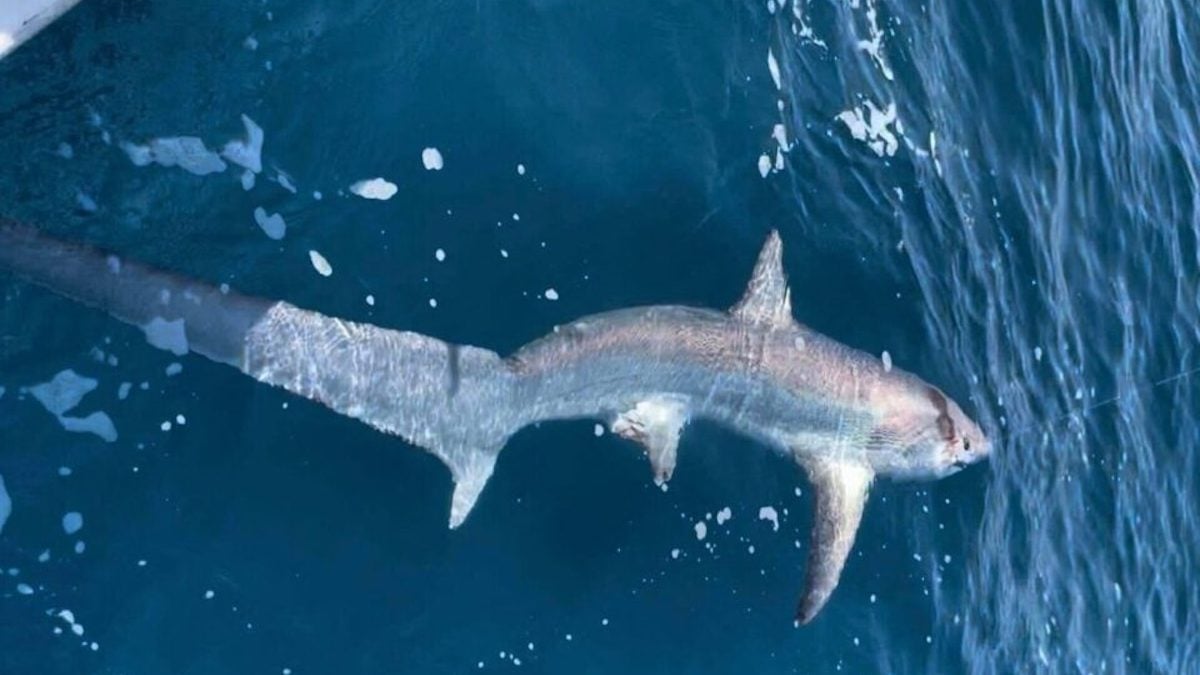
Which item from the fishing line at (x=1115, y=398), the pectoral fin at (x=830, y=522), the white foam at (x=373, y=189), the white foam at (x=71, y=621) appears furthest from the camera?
the fishing line at (x=1115, y=398)

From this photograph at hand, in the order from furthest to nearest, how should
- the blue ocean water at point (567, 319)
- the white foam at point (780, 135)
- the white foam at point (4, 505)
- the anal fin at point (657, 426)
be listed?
1. the white foam at point (780, 135)
2. the anal fin at point (657, 426)
3. the blue ocean water at point (567, 319)
4. the white foam at point (4, 505)

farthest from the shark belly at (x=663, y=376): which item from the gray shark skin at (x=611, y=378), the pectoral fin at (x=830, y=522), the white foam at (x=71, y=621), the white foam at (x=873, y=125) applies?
the white foam at (x=71, y=621)

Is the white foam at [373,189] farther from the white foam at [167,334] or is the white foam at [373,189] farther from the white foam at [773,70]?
the white foam at [773,70]

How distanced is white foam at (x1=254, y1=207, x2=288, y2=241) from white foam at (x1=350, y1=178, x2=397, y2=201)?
1.51 ft

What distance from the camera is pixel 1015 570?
9742 millimetres

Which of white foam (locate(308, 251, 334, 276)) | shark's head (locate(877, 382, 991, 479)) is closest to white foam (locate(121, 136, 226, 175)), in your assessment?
white foam (locate(308, 251, 334, 276))

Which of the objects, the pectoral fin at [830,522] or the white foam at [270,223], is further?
the pectoral fin at [830,522]

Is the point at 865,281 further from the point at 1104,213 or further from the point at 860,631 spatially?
the point at 1104,213

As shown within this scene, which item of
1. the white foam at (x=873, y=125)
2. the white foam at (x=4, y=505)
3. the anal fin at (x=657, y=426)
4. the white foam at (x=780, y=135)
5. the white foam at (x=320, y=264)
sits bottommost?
the white foam at (x=4, y=505)

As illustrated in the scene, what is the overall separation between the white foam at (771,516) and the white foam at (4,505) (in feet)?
14.4

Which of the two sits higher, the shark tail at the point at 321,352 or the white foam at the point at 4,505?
the shark tail at the point at 321,352

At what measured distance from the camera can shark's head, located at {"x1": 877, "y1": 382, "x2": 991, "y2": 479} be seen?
8.67 meters

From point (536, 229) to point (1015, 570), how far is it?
458cm

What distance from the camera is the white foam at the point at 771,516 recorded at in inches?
332
